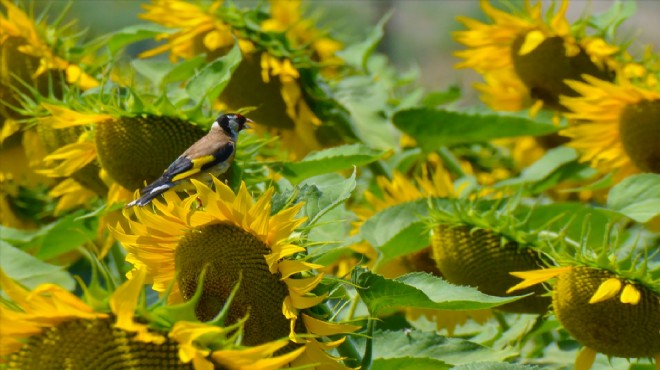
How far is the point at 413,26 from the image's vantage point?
6.88 m

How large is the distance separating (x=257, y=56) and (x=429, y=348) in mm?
429

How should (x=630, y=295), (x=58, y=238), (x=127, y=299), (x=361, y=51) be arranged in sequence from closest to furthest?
(x=127, y=299) → (x=630, y=295) → (x=58, y=238) → (x=361, y=51)

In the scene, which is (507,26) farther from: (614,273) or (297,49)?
(614,273)

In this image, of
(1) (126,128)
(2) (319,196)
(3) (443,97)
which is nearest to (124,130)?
(1) (126,128)

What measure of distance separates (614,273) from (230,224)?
31 centimetres

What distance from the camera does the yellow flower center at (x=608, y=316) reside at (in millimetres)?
928

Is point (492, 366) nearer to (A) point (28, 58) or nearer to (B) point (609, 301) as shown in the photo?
(B) point (609, 301)

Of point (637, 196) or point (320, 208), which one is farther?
point (637, 196)

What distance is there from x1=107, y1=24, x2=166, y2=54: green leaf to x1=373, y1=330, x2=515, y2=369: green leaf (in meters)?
0.46

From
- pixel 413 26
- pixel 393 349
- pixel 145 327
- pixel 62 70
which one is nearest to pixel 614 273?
pixel 393 349

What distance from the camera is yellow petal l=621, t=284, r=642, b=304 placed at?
906 millimetres

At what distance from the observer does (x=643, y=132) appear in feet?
3.94

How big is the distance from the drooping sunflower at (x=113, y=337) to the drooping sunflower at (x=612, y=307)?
346mm

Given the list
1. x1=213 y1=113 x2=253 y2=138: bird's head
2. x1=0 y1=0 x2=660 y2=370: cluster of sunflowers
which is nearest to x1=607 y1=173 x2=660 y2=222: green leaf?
x1=0 y1=0 x2=660 y2=370: cluster of sunflowers
